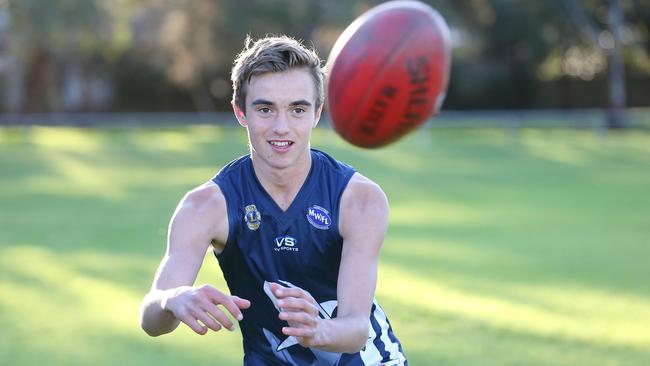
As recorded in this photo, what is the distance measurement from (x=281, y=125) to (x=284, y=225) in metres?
0.46

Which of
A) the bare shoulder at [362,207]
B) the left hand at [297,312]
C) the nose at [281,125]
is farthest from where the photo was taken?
the bare shoulder at [362,207]

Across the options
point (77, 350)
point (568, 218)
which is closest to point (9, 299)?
point (77, 350)

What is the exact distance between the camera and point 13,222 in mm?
13430

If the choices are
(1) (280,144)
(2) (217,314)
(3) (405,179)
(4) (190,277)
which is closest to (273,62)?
(1) (280,144)

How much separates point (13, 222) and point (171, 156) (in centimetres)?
1131

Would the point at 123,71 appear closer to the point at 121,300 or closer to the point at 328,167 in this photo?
the point at 121,300

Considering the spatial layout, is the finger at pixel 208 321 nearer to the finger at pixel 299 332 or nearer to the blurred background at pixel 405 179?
the finger at pixel 299 332

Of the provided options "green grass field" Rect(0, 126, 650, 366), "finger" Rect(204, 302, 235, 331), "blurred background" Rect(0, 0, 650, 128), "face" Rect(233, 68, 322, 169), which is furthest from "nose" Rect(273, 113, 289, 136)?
"blurred background" Rect(0, 0, 650, 128)

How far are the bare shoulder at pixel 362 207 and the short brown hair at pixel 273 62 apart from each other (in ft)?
1.30

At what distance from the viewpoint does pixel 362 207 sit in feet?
13.7

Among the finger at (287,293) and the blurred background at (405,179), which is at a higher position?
the blurred background at (405,179)

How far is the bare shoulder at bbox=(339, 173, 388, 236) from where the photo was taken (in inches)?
163

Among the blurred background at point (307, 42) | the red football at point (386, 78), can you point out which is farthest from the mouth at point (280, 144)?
the blurred background at point (307, 42)

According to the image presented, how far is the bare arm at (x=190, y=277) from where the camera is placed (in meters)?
3.29
